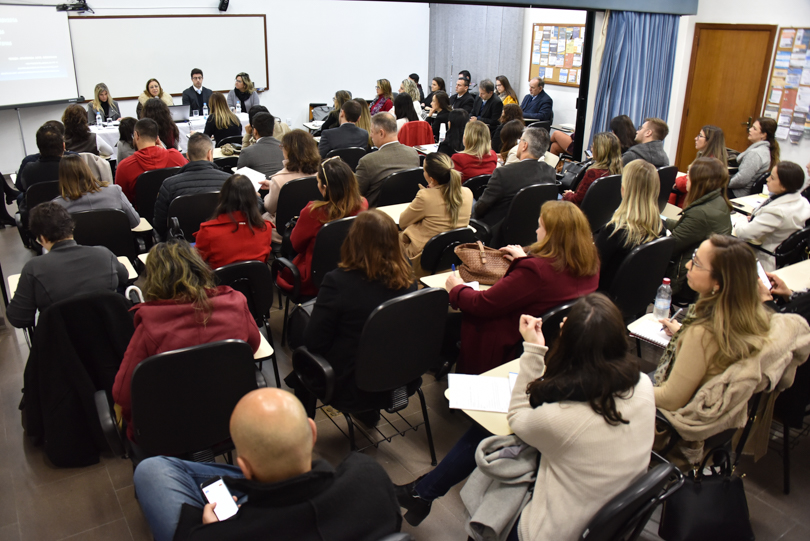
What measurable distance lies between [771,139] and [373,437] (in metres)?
4.50

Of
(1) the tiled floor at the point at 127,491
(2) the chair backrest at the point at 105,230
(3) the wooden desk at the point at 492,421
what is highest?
(2) the chair backrest at the point at 105,230

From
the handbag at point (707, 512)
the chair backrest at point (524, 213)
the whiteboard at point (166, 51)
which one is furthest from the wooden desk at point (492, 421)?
the whiteboard at point (166, 51)

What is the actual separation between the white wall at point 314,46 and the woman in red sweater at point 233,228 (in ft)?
21.6

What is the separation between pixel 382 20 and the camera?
1086 centimetres

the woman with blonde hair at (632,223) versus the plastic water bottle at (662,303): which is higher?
the woman with blonde hair at (632,223)

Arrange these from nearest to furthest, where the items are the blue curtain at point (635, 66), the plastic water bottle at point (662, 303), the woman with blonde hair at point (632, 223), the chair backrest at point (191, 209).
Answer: the plastic water bottle at point (662, 303) < the woman with blonde hair at point (632, 223) < the chair backrest at point (191, 209) < the blue curtain at point (635, 66)

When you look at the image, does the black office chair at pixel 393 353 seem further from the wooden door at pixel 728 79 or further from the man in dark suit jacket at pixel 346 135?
the wooden door at pixel 728 79

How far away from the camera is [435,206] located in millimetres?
3654

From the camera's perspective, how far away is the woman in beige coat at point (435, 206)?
3.63 meters

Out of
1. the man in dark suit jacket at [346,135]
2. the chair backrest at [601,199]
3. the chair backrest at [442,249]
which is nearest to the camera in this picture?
the chair backrest at [442,249]

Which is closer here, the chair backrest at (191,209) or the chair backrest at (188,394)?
the chair backrest at (188,394)

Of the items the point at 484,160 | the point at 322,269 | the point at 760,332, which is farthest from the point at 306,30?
the point at 760,332

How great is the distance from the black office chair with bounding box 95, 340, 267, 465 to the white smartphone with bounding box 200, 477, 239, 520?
403 mm

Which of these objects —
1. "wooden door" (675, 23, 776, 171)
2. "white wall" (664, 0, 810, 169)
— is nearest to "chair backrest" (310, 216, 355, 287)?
"white wall" (664, 0, 810, 169)
